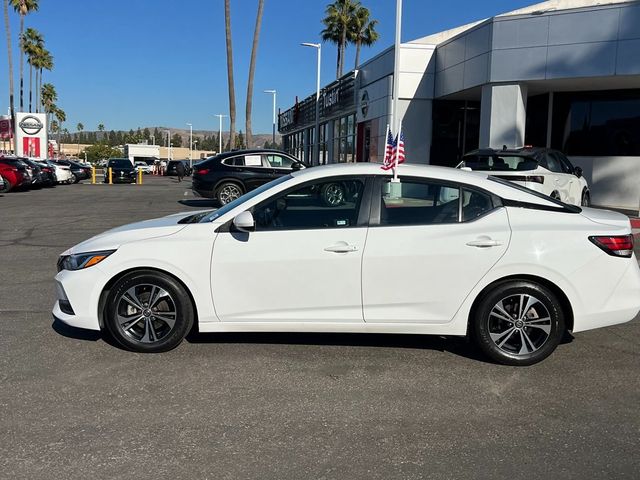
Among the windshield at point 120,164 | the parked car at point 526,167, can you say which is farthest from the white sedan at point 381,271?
the windshield at point 120,164

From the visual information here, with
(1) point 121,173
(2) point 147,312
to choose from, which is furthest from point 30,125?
(2) point 147,312

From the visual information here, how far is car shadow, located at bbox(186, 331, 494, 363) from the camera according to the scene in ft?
18.1

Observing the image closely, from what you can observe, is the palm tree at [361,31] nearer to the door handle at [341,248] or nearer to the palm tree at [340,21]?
the palm tree at [340,21]

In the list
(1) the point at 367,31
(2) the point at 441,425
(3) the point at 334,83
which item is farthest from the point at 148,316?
(1) the point at 367,31

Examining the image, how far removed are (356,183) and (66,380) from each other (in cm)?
271

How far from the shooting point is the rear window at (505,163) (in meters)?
11.9

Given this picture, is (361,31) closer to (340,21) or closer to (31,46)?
(340,21)

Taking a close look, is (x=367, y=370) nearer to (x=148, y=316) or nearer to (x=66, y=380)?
(x=148, y=316)

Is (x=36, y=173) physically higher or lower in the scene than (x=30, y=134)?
lower

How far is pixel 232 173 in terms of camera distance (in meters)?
17.5

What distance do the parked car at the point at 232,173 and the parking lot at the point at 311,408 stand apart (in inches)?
450

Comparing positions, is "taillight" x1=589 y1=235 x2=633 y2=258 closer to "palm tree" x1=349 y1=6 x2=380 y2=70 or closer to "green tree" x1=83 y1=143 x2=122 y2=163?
"palm tree" x1=349 y1=6 x2=380 y2=70

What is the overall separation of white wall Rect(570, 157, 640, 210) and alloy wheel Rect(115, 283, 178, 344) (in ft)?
56.9

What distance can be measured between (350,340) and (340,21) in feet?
168
